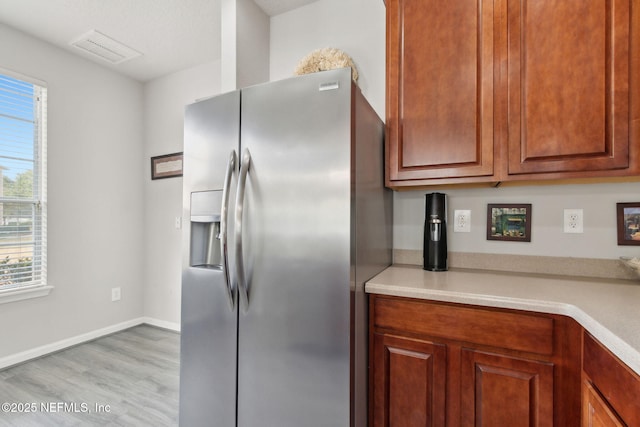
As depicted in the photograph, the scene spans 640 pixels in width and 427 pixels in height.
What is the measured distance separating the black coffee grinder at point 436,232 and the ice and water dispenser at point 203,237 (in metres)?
1.09

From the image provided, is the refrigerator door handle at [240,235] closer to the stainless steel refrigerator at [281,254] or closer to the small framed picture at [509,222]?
the stainless steel refrigerator at [281,254]

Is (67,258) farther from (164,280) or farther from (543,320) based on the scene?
(543,320)

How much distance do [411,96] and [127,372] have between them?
2.77m

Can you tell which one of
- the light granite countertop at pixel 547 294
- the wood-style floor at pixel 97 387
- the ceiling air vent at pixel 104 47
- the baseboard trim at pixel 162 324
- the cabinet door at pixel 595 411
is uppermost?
the ceiling air vent at pixel 104 47

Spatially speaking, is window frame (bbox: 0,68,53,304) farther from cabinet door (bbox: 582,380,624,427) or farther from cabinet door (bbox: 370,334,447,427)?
cabinet door (bbox: 582,380,624,427)

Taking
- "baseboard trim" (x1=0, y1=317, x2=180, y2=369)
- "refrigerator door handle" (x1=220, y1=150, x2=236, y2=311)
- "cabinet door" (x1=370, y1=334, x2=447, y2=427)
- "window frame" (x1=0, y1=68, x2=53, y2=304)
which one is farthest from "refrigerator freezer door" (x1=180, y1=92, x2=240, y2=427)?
"window frame" (x1=0, y1=68, x2=53, y2=304)

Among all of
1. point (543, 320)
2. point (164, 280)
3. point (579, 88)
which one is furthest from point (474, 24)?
point (164, 280)

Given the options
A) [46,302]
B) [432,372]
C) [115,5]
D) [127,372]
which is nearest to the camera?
[432,372]

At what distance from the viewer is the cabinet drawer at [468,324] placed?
42.3 inches

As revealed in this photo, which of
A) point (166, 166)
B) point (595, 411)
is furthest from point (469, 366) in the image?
point (166, 166)

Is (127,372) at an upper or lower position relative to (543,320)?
lower

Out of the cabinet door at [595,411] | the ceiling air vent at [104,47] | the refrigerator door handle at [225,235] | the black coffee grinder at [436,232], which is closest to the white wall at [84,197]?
the ceiling air vent at [104,47]

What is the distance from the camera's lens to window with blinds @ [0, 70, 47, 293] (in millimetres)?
2428

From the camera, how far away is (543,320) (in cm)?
107
